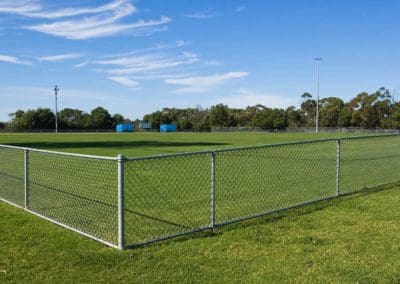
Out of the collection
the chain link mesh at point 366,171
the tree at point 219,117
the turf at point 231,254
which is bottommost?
the turf at point 231,254

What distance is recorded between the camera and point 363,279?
455cm

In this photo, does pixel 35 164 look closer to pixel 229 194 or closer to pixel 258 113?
pixel 229 194

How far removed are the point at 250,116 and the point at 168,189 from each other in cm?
11798

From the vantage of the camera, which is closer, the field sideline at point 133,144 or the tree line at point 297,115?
Result: the field sideline at point 133,144

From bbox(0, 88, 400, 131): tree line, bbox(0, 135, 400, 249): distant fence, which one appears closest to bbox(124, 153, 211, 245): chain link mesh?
bbox(0, 135, 400, 249): distant fence

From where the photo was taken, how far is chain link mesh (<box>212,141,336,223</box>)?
321 inches

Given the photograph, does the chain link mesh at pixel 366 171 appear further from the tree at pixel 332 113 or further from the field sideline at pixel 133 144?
the tree at pixel 332 113

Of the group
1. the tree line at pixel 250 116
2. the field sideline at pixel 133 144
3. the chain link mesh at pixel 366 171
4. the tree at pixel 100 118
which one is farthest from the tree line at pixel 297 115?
the chain link mesh at pixel 366 171

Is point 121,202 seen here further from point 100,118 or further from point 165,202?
point 100,118

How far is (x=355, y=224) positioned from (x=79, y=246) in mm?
3905

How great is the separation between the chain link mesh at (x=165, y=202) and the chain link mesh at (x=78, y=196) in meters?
0.31

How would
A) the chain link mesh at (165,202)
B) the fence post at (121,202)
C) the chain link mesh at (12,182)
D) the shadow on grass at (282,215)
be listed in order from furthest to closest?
1. the chain link mesh at (12,182)
2. the chain link mesh at (165,202)
3. the shadow on grass at (282,215)
4. the fence post at (121,202)

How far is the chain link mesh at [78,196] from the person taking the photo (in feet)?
22.8

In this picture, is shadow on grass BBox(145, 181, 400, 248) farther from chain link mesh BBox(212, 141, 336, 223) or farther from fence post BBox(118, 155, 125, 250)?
fence post BBox(118, 155, 125, 250)
